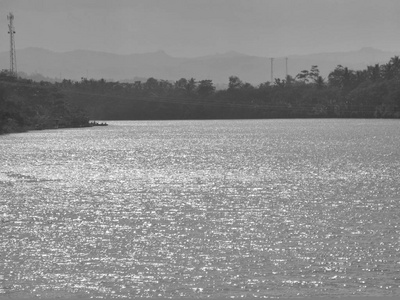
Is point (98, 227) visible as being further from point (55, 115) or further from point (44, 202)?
point (55, 115)

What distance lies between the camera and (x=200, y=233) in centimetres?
3381

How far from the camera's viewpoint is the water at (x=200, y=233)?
82.9 feet

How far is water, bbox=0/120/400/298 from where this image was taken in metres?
25.3

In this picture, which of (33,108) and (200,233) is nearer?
(200,233)

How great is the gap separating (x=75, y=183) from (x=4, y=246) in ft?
82.7

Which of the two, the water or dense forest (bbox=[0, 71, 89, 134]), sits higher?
dense forest (bbox=[0, 71, 89, 134])

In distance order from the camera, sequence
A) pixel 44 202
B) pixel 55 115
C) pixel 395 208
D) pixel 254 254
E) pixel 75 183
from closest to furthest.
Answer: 1. pixel 254 254
2. pixel 395 208
3. pixel 44 202
4. pixel 75 183
5. pixel 55 115

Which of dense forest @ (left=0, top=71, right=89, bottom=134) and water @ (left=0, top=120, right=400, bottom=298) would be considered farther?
dense forest @ (left=0, top=71, right=89, bottom=134)

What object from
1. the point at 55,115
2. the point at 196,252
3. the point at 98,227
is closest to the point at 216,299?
the point at 196,252

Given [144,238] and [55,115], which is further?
[55,115]

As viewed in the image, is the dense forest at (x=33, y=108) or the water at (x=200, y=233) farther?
the dense forest at (x=33, y=108)

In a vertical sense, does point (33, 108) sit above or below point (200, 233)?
above

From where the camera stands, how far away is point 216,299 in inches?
930

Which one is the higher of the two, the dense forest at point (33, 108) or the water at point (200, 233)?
the dense forest at point (33, 108)
